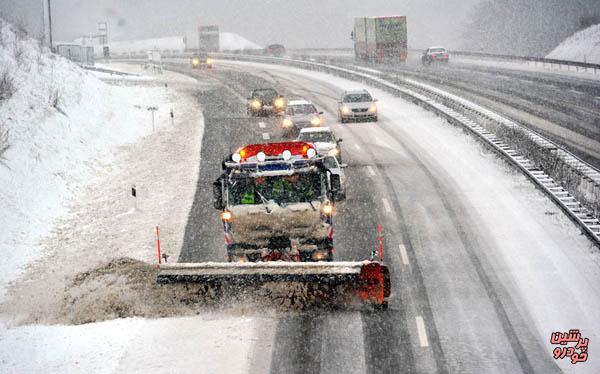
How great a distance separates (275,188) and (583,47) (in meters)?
60.2

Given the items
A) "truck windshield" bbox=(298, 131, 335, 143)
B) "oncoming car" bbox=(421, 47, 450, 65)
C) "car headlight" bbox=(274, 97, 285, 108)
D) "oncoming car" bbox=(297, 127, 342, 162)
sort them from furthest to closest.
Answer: "oncoming car" bbox=(421, 47, 450, 65)
"car headlight" bbox=(274, 97, 285, 108)
"truck windshield" bbox=(298, 131, 335, 143)
"oncoming car" bbox=(297, 127, 342, 162)

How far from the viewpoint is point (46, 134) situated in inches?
1081

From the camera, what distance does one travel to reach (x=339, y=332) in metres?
13.0

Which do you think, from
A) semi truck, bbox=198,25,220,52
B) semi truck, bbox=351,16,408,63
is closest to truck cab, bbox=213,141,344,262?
semi truck, bbox=351,16,408,63

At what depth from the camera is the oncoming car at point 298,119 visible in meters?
32.7

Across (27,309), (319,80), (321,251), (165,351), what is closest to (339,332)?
(321,251)

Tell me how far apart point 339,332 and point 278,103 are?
26.9m

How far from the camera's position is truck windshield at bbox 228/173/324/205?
14633 millimetres

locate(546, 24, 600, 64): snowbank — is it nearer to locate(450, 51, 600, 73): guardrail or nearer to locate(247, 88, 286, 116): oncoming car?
locate(450, 51, 600, 73): guardrail

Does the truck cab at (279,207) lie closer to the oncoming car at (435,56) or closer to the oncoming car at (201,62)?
the oncoming car at (435,56)

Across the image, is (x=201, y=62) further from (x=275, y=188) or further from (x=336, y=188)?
(x=336, y=188)

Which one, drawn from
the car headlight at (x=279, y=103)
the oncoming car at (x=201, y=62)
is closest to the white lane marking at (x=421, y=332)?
the car headlight at (x=279, y=103)

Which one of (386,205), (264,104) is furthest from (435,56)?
(386,205)

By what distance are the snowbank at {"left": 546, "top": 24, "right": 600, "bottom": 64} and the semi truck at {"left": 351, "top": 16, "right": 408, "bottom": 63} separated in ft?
50.6
